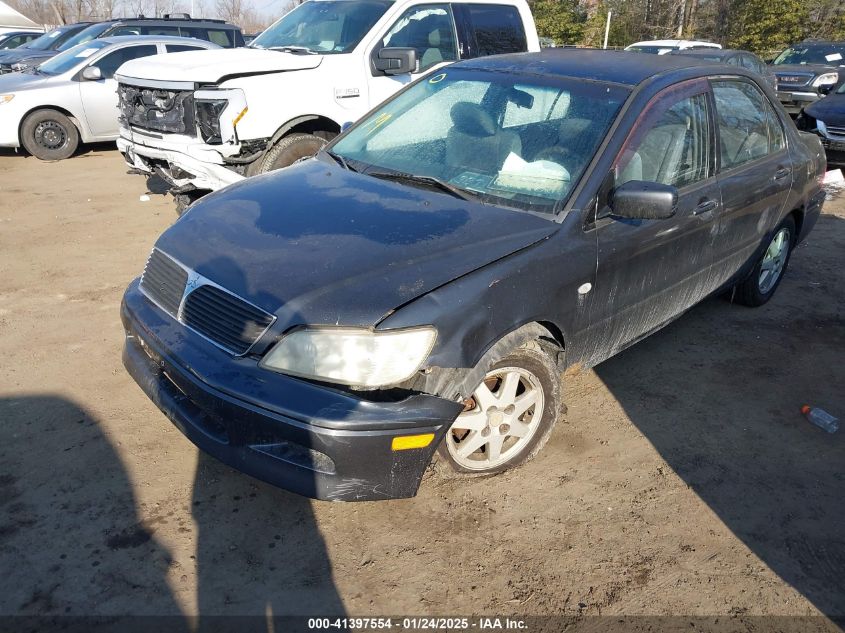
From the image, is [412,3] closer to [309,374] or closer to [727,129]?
[727,129]

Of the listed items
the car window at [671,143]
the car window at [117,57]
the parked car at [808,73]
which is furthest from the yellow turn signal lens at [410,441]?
the parked car at [808,73]

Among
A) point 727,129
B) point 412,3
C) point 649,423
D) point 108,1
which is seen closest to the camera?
point 649,423

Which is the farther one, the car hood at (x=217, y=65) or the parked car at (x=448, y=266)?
the car hood at (x=217, y=65)

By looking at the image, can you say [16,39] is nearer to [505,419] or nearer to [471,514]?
[505,419]

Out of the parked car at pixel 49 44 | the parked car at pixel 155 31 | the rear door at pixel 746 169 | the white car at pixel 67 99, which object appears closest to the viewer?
the rear door at pixel 746 169

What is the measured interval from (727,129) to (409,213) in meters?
2.25

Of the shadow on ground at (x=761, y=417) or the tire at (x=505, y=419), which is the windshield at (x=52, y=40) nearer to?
the shadow on ground at (x=761, y=417)

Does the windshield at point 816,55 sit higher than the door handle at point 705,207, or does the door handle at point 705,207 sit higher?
the door handle at point 705,207

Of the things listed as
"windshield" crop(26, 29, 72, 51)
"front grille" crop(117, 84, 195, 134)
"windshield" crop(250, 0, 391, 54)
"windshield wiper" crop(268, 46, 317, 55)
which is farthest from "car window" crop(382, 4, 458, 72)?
"windshield" crop(26, 29, 72, 51)

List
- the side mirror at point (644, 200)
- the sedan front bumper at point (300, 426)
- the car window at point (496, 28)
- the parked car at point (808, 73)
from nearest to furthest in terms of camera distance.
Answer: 1. the sedan front bumper at point (300, 426)
2. the side mirror at point (644, 200)
3. the car window at point (496, 28)
4. the parked car at point (808, 73)

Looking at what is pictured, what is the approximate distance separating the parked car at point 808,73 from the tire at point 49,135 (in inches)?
487

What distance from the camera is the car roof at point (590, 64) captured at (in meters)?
3.64

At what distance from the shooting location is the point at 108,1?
48.5 m

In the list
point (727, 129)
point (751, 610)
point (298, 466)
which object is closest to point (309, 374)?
point (298, 466)
